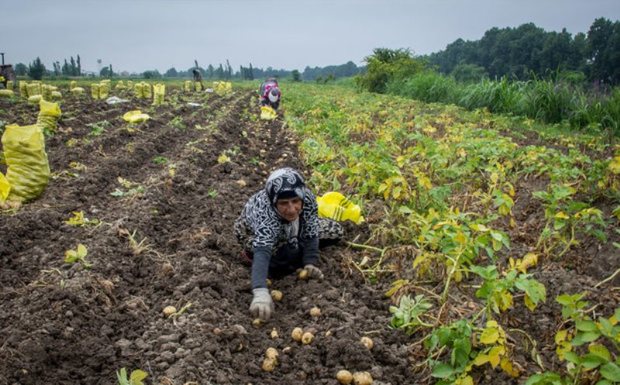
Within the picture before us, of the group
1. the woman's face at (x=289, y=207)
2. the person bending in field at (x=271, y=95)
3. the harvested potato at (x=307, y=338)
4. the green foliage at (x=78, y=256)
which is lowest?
the harvested potato at (x=307, y=338)

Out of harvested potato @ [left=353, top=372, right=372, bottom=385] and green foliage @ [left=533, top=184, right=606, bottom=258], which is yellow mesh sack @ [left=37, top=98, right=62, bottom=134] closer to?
harvested potato @ [left=353, top=372, right=372, bottom=385]

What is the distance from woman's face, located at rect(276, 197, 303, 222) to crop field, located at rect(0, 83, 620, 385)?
48 cm

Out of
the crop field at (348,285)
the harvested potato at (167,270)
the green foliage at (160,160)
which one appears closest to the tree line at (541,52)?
the green foliage at (160,160)

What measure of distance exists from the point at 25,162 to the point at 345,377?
13.6ft

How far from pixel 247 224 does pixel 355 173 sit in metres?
1.50

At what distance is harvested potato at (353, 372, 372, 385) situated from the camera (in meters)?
2.07

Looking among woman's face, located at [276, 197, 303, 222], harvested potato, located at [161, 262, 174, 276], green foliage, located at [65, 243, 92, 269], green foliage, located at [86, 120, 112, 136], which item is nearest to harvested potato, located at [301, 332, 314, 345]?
woman's face, located at [276, 197, 303, 222]

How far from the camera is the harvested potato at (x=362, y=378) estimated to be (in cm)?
207

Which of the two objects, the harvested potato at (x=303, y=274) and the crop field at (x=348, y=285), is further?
the harvested potato at (x=303, y=274)

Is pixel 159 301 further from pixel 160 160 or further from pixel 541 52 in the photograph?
pixel 541 52

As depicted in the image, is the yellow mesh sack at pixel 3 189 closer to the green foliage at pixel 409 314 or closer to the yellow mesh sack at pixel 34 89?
the green foliage at pixel 409 314

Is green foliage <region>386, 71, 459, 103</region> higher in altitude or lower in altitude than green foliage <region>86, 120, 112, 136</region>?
→ higher

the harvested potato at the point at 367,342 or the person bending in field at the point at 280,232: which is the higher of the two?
the person bending in field at the point at 280,232

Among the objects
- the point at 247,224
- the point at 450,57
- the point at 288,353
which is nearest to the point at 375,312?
the point at 288,353
